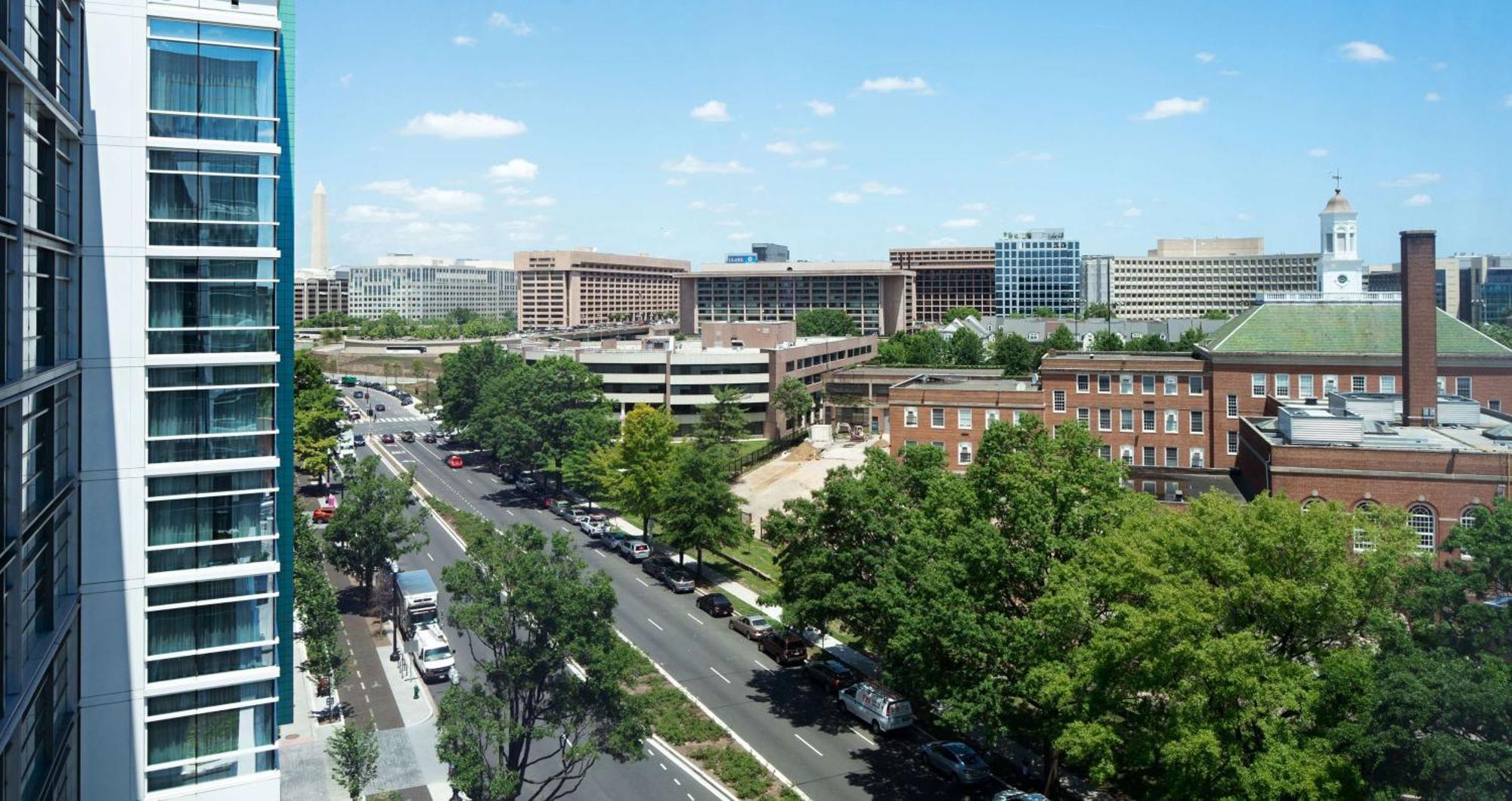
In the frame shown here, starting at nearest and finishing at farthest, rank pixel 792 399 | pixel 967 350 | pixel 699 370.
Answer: pixel 699 370 < pixel 792 399 < pixel 967 350

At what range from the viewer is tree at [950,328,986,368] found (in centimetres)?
12025

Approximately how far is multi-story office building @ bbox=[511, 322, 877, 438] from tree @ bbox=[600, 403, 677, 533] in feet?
91.0

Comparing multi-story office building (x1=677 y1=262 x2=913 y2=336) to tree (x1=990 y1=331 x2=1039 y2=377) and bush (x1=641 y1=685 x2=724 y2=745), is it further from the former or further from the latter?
bush (x1=641 y1=685 x2=724 y2=745)

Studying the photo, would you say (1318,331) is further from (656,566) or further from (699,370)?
(699,370)

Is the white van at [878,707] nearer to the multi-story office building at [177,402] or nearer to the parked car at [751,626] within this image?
the parked car at [751,626]

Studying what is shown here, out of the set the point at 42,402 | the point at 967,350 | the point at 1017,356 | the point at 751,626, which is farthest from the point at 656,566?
the point at 967,350

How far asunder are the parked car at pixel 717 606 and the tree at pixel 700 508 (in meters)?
3.67

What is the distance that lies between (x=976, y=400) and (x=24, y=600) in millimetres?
56179

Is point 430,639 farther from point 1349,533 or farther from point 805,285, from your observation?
point 805,285

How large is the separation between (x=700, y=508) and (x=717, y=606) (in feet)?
19.8

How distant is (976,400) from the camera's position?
65500 millimetres

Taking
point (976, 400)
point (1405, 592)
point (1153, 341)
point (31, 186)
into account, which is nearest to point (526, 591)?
point (31, 186)

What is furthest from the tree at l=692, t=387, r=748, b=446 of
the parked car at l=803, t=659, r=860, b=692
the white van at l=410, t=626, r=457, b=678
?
the parked car at l=803, t=659, r=860, b=692

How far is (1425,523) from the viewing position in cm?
4028
